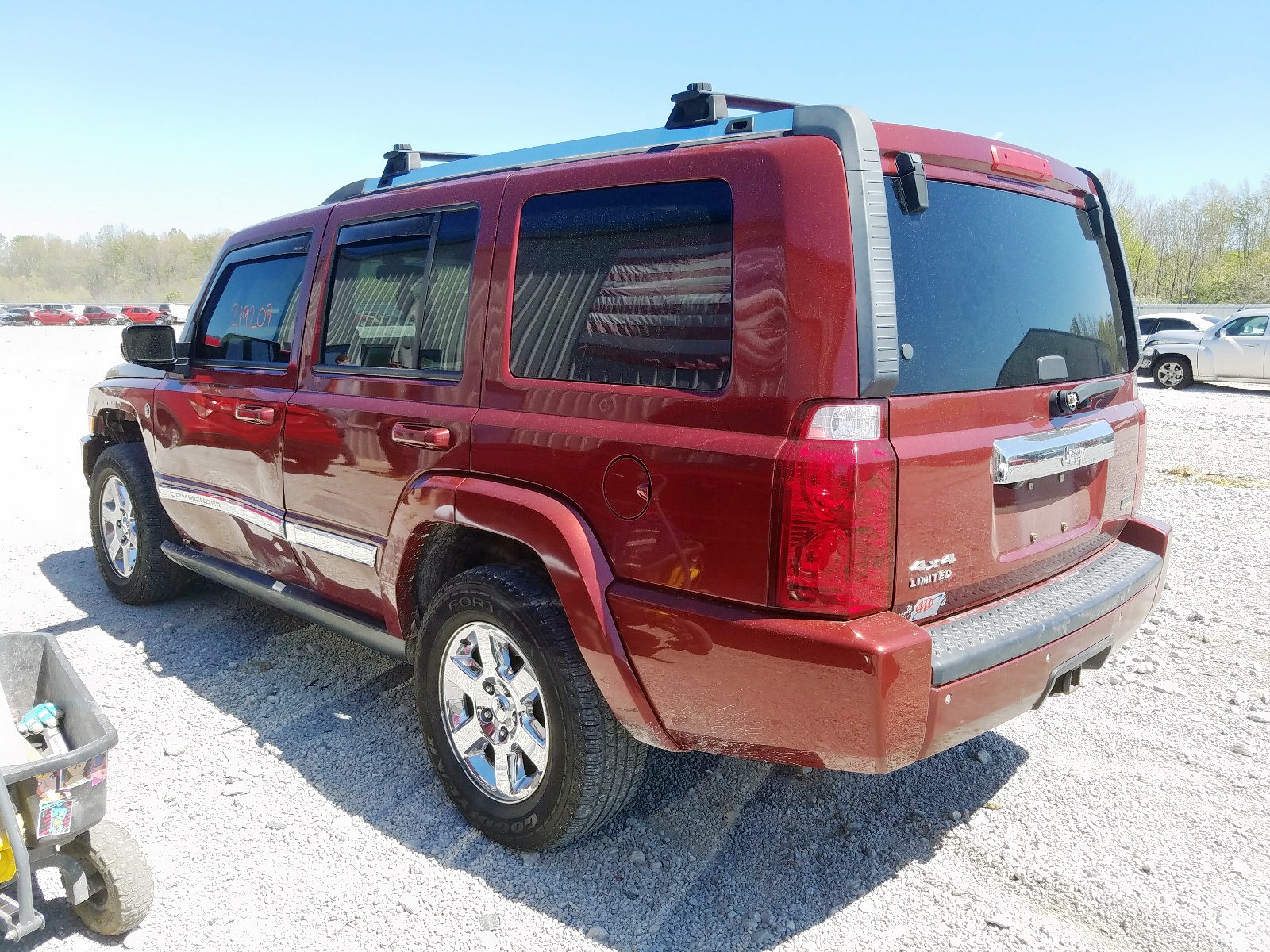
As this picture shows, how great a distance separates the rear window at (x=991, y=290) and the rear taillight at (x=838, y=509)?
7.9 inches

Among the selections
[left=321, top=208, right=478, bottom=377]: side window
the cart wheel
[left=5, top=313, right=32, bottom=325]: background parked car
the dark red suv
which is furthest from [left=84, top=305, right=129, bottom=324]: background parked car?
the cart wheel

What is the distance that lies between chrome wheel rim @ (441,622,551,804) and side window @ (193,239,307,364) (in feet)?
5.30

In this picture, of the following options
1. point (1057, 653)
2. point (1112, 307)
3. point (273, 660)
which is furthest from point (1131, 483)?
point (273, 660)

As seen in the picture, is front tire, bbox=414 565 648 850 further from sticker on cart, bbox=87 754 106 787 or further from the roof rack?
the roof rack

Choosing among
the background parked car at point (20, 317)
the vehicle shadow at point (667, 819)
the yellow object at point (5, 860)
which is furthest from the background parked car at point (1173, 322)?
the background parked car at point (20, 317)

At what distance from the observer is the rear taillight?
6.81 feet

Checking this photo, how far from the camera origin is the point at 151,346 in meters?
4.33

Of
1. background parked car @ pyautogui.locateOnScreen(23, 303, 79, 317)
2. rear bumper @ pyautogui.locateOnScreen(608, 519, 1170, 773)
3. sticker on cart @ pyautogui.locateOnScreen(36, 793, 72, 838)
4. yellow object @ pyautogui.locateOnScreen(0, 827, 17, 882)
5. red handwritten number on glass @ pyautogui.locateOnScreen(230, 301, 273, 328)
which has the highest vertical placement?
background parked car @ pyautogui.locateOnScreen(23, 303, 79, 317)

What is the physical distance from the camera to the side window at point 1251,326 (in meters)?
17.5

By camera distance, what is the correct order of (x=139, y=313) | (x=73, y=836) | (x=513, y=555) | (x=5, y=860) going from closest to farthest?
(x=5, y=860), (x=73, y=836), (x=513, y=555), (x=139, y=313)

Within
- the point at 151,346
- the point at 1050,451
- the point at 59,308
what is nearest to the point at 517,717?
the point at 1050,451

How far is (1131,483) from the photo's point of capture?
10.5 feet

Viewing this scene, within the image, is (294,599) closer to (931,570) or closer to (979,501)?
(931,570)

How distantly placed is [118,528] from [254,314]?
6.42ft
